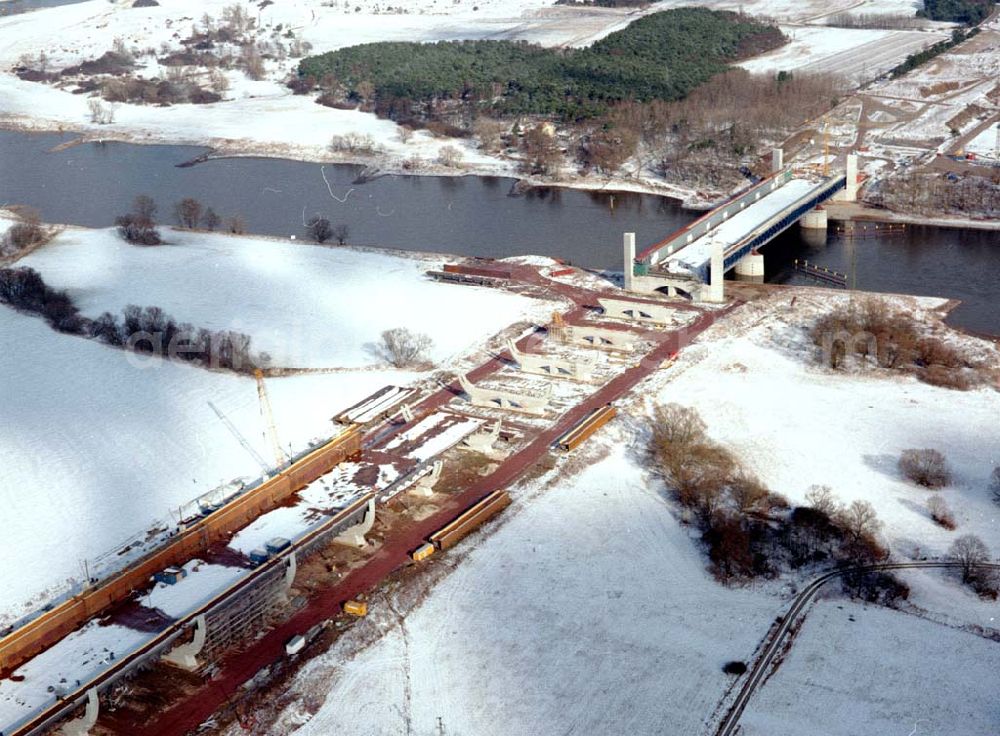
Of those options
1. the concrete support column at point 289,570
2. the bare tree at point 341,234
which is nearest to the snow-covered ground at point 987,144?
the bare tree at point 341,234

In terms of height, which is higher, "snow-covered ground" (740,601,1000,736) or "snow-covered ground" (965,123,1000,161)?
"snow-covered ground" (965,123,1000,161)

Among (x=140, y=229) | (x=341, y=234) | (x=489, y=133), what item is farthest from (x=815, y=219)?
(x=140, y=229)

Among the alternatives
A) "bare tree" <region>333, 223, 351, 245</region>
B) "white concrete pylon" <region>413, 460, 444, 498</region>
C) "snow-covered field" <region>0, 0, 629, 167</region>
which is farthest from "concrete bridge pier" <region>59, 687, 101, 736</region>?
"snow-covered field" <region>0, 0, 629, 167</region>

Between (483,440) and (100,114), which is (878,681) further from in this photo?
(100,114)

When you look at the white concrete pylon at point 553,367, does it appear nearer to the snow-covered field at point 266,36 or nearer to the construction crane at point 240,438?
the construction crane at point 240,438

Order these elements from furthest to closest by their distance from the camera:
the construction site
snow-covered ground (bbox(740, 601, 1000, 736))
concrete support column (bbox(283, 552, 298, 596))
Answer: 1. concrete support column (bbox(283, 552, 298, 596))
2. the construction site
3. snow-covered ground (bbox(740, 601, 1000, 736))

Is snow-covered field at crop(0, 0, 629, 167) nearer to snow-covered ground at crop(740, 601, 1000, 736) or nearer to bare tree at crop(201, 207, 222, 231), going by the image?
bare tree at crop(201, 207, 222, 231)
